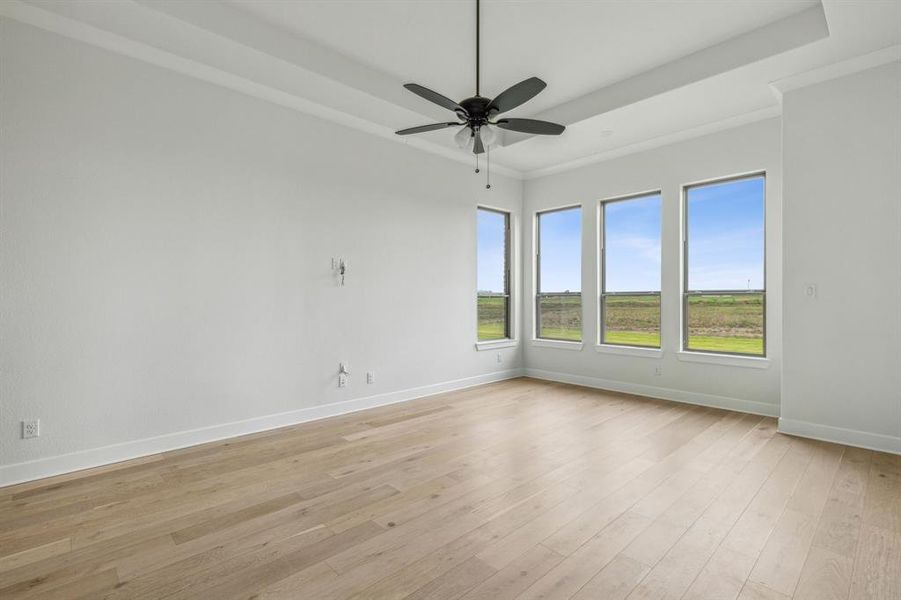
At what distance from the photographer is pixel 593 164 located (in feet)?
18.8

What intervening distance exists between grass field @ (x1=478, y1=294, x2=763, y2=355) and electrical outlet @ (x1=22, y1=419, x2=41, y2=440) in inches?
177

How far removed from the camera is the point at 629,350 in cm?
538

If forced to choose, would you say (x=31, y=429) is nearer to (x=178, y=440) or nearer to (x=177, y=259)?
(x=178, y=440)

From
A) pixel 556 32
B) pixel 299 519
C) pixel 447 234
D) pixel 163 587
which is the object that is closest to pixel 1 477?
pixel 163 587

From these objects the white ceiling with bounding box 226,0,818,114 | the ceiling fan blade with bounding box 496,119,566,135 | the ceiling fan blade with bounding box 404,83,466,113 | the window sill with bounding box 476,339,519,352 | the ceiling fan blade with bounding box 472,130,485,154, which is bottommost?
the window sill with bounding box 476,339,519,352

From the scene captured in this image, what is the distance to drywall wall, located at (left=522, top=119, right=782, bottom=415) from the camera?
4.31 m

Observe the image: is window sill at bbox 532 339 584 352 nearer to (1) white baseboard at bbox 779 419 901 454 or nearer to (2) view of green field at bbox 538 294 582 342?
(2) view of green field at bbox 538 294 582 342

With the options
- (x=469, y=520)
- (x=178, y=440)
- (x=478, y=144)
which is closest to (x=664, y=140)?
(x=478, y=144)

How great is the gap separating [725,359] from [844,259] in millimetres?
1498

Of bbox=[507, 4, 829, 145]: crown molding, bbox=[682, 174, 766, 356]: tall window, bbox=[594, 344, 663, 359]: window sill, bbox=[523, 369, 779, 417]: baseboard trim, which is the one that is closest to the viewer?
bbox=[507, 4, 829, 145]: crown molding

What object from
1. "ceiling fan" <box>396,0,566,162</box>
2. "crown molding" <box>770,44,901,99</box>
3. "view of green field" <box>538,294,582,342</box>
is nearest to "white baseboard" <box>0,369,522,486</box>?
"view of green field" <box>538,294,582,342</box>

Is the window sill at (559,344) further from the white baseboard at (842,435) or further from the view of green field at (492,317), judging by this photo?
the white baseboard at (842,435)

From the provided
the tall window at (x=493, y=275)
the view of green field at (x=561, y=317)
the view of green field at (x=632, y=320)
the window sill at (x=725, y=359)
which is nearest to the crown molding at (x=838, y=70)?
the view of green field at (x=632, y=320)

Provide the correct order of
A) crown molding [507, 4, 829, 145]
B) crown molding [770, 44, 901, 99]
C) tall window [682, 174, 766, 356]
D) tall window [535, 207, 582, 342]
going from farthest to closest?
tall window [535, 207, 582, 342] → tall window [682, 174, 766, 356] → crown molding [770, 44, 901, 99] → crown molding [507, 4, 829, 145]
